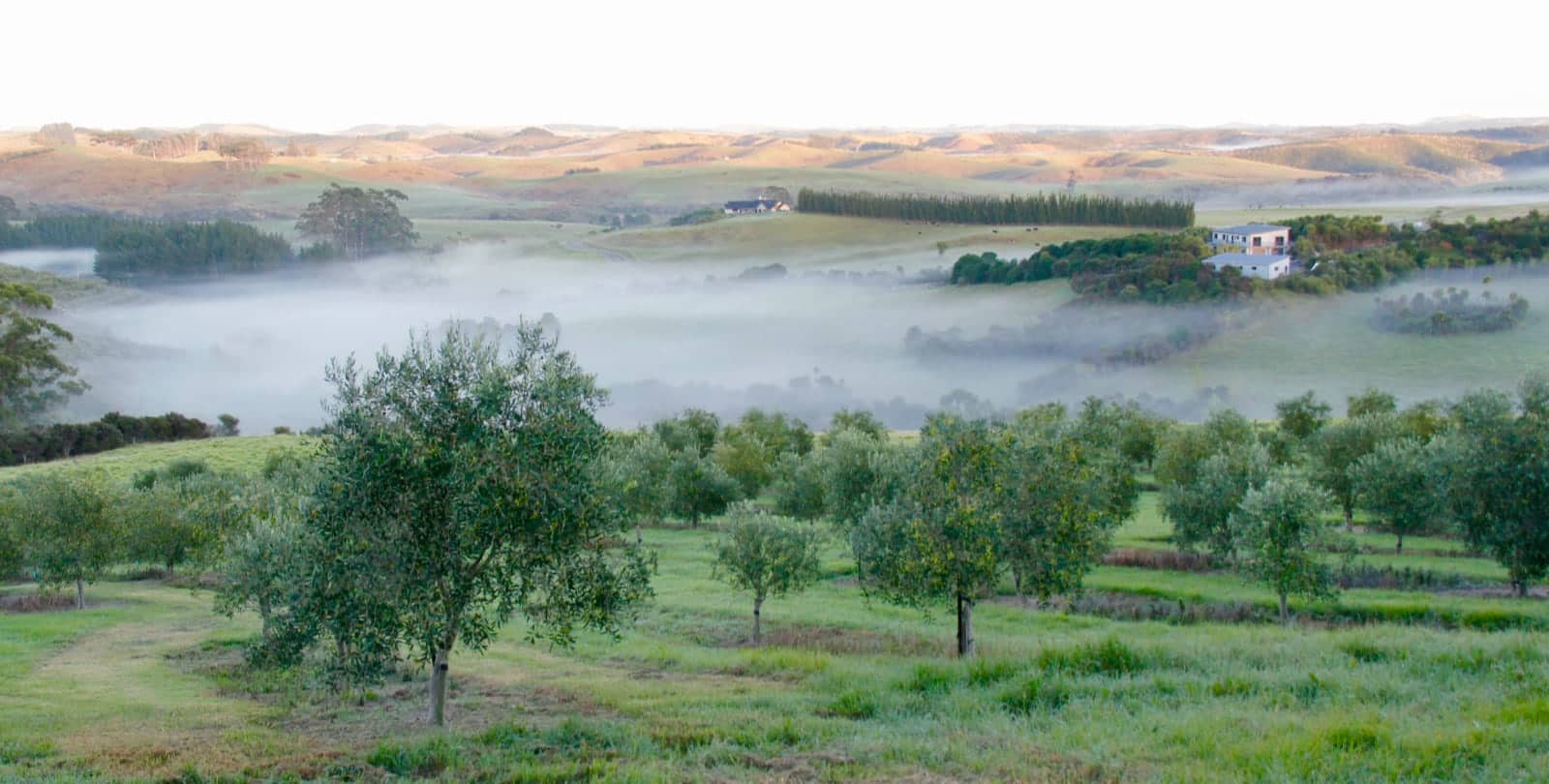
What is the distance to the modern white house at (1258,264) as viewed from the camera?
13825cm

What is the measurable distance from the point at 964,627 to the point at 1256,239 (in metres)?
144

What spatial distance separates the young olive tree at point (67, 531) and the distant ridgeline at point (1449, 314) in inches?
5106

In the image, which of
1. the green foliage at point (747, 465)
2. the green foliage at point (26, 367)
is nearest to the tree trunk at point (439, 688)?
the green foliage at point (747, 465)

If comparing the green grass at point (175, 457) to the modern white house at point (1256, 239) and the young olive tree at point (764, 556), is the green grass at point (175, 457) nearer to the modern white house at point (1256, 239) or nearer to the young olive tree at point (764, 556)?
the young olive tree at point (764, 556)

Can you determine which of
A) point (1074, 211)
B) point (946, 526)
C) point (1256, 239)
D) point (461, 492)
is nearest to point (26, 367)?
point (461, 492)

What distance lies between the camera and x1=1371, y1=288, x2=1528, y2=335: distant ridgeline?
391ft

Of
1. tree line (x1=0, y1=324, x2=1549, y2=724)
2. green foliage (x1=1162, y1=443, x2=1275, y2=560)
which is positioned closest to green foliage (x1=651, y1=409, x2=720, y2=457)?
tree line (x1=0, y1=324, x2=1549, y2=724)

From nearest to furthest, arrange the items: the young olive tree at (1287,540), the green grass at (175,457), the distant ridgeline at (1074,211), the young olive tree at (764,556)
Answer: the young olive tree at (764,556) → the young olive tree at (1287,540) → the green grass at (175,457) → the distant ridgeline at (1074,211)

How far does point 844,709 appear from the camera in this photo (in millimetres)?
19391

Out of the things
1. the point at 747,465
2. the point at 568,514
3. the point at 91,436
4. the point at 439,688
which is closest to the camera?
the point at 568,514

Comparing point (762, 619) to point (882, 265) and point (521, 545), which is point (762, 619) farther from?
point (882, 265)

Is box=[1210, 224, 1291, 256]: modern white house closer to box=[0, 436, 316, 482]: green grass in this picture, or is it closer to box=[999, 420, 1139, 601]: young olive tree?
box=[0, 436, 316, 482]: green grass

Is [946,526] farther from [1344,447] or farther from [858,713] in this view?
[1344,447]

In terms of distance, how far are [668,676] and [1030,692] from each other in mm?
10674
